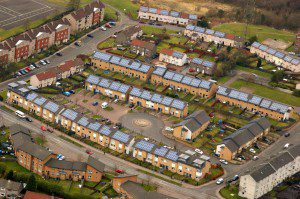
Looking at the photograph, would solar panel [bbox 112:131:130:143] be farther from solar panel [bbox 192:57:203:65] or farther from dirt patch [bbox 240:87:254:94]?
solar panel [bbox 192:57:203:65]

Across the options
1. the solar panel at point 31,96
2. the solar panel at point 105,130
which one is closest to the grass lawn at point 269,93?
the solar panel at point 105,130

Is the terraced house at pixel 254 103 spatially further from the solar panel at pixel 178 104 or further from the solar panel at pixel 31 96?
the solar panel at pixel 31 96

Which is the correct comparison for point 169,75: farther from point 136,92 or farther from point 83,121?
point 83,121

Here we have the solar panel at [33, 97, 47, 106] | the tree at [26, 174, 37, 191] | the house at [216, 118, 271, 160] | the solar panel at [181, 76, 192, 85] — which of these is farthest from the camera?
the solar panel at [181, 76, 192, 85]

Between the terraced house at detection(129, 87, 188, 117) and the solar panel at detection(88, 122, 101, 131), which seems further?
the terraced house at detection(129, 87, 188, 117)

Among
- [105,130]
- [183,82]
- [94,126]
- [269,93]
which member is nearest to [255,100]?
[269,93]

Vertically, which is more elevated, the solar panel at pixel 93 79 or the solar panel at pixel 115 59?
the solar panel at pixel 115 59

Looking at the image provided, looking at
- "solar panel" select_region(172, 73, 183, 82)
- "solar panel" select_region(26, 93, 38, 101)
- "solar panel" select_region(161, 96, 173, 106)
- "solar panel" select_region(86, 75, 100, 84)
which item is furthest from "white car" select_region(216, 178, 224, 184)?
"solar panel" select_region(26, 93, 38, 101)
